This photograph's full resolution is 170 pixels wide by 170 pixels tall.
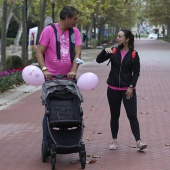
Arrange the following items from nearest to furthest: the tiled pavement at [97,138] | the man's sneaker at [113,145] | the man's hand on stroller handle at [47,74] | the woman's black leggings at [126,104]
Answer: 1. the man's hand on stroller handle at [47,74]
2. the tiled pavement at [97,138]
3. the woman's black leggings at [126,104]
4. the man's sneaker at [113,145]

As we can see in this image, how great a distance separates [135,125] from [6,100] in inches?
257

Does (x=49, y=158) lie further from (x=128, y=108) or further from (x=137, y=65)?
(x=137, y=65)

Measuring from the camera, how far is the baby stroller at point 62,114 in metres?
5.87

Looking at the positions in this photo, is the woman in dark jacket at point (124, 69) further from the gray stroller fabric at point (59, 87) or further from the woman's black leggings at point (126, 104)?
the gray stroller fabric at point (59, 87)

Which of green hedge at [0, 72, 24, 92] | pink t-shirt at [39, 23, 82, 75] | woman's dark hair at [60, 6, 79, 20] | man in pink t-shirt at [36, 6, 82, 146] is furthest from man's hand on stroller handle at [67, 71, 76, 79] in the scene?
green hedge at [0, 72, 24, 92]

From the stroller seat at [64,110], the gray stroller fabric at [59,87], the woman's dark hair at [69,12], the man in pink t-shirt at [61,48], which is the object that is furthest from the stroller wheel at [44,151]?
the woman's dark hair at [69,12]

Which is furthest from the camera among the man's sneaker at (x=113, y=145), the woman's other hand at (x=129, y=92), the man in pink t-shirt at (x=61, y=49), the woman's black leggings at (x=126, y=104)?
the man's sneaker at (x=113, y=145)

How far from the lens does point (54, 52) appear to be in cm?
611

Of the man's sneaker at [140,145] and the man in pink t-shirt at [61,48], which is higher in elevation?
the man in pink t-shirt at [61,48]

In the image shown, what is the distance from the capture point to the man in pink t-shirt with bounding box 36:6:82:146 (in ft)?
20.0

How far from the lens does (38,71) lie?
19.7 ft

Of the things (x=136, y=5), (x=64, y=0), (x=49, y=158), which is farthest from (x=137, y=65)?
(x=136, y=5)

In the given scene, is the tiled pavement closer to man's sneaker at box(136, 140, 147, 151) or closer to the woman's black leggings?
man's sneaker at box(136, 140, 147, 151)

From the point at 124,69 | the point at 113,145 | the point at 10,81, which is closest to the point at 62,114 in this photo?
the point at 124,69
